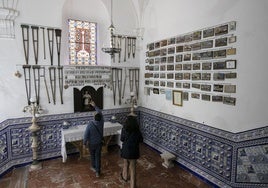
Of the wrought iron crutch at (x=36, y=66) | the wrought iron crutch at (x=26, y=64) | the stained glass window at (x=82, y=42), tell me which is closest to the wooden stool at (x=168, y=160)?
the stained glass window at (x=82, y=42)

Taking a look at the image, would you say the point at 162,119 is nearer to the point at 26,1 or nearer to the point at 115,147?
the point at 115,147

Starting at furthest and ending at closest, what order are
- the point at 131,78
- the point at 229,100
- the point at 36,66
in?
1. the point at 131,78
2. the point at 36,66
3. the point at 229,100

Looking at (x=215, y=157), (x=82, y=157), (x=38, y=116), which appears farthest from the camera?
(x=82, y=157)

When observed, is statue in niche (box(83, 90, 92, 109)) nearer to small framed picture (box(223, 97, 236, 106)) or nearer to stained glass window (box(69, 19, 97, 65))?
stained glass window (box(69, 19, 97, 65))

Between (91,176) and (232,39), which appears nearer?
(232,39)

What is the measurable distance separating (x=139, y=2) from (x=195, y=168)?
456 cm

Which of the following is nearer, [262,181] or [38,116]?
[262,181]

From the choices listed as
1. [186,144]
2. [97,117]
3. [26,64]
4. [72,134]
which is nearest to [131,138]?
[97,117]

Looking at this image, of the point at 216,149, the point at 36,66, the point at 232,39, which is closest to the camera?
the point at 232,39

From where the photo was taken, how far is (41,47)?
437 centimetres

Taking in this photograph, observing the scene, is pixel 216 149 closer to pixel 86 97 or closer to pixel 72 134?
pixel 72 134

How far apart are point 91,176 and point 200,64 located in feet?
10.4

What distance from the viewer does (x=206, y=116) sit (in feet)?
11.9

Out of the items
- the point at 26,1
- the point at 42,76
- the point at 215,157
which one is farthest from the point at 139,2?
the point at 215,157
